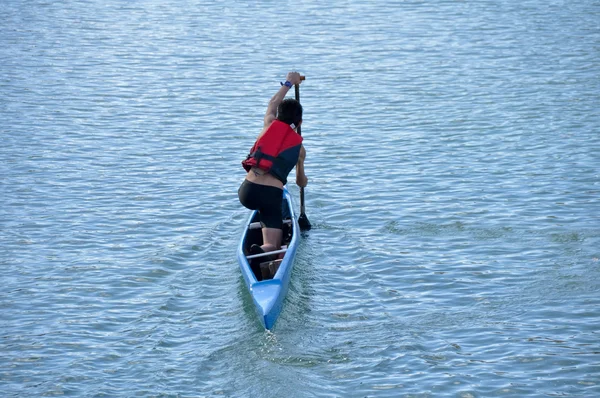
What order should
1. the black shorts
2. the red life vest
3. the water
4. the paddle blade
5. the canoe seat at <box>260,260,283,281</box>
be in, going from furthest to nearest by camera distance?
the paddle blade → the black shorts → the red life vest → the canoe seat at <box>260,260,283,281</box> → the water

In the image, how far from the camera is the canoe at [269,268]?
28.0 feet

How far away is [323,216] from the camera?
1235 centimetres

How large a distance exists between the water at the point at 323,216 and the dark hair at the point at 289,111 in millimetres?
1851

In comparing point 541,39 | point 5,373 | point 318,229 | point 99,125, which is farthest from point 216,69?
point 5,373

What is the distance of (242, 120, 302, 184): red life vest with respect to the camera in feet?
32.0

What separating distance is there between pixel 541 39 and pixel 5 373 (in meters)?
18.9

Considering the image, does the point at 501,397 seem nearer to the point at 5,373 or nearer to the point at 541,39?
the point at 5,373

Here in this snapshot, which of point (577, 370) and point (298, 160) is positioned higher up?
point (298, 160)

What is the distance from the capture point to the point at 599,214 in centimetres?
1205

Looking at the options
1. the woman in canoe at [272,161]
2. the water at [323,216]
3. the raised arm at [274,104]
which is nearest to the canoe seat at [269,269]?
the woman in canoe at [272,161]

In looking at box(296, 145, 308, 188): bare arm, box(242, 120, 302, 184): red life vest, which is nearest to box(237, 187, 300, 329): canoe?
box(296, 145, 308, 188): bare arm

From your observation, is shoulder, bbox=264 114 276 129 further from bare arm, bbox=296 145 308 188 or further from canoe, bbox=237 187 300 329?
canoe, bbox=237 187 300 329

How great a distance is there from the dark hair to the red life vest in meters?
0.07

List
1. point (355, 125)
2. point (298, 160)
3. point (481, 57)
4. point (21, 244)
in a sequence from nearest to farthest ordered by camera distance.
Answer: point (298, 160)
point (21, 244)
point (355, 125)
point (481, 57)
